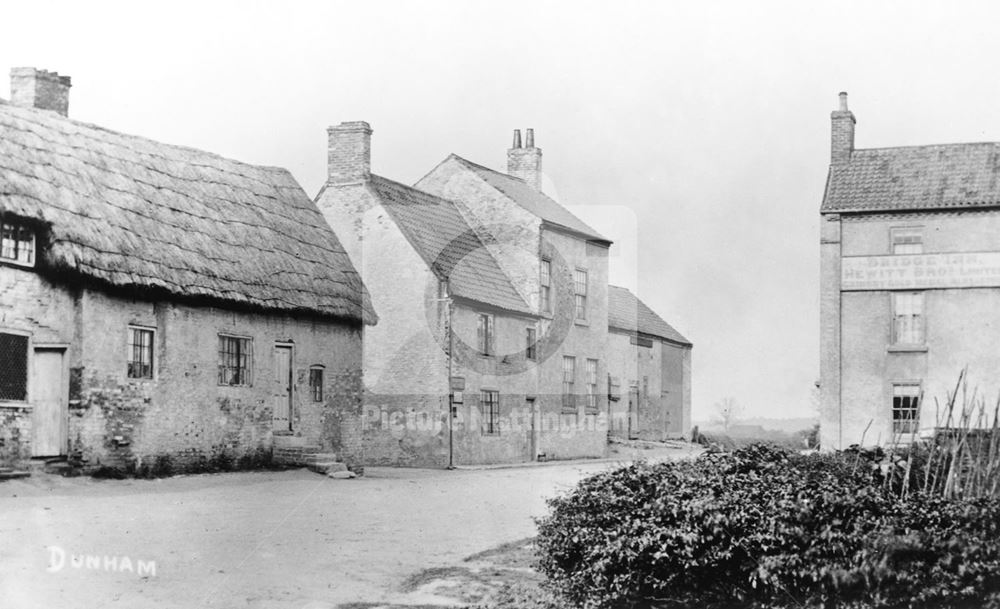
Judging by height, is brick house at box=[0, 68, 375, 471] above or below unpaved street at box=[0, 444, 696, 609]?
above

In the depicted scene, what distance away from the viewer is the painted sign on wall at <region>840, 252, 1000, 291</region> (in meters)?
29.6

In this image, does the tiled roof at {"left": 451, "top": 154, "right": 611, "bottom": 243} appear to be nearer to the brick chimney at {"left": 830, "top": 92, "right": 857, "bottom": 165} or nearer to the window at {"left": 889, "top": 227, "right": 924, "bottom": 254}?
the brick chimney at {"left": 830, "top": 92, "right": 857, "bottom": 165}

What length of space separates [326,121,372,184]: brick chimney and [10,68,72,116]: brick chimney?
828 cm

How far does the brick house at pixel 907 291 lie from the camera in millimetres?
29469

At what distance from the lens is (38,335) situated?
18297 mm

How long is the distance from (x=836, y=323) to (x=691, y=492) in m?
21.9

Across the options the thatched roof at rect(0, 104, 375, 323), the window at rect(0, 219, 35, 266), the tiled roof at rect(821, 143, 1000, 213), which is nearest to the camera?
the window at rect(0, 219, 35, 266)

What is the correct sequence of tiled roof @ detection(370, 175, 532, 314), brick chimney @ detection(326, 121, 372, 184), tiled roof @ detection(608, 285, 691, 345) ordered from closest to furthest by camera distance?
tiled roof @ detection(370, 175, 532, 314) → brick chimney @ detection(326, 121, 372, 184) → tiled roof @ detection(608, 285, 691, 345)

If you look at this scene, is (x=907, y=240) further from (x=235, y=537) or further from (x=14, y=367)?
(x=14, y=367)

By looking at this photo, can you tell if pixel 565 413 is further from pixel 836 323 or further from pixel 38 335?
pixel 38 335

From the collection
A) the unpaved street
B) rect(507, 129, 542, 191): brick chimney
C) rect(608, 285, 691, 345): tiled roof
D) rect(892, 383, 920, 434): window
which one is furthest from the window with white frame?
rect(608, 285, 691, 345): tiled roof

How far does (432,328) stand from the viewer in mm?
27422

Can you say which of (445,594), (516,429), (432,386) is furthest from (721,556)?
(516,429)

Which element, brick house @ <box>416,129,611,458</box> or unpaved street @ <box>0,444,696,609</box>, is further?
brick house @ <box>416,129,611,458</box>
